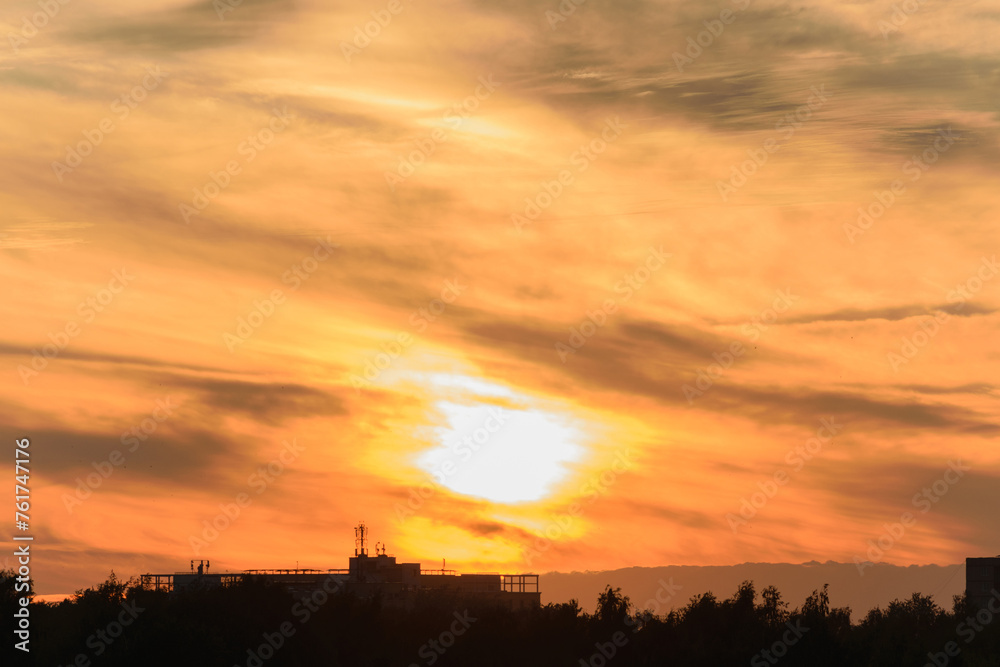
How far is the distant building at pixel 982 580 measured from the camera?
16362cm

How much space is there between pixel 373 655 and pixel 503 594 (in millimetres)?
66944

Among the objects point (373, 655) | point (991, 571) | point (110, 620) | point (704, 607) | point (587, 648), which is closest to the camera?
point (110, 620)

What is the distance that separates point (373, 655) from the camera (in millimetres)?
110562

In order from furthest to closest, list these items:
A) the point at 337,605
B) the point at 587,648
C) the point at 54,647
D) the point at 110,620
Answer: the point at 337,605 < the point at 587,648 < the point at 110,620 < the point at 54,647

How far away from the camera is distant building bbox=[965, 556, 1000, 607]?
16362 centimetres

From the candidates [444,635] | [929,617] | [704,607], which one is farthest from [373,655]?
[929,617]

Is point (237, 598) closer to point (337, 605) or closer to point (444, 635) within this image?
point (337, 605)

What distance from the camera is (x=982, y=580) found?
547 ft

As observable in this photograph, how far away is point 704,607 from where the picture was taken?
95688 mm

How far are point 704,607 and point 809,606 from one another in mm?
11688

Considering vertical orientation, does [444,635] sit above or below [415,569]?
below

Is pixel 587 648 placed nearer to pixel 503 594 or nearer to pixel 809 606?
pixel 809 606

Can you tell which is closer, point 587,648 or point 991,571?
point 587,648

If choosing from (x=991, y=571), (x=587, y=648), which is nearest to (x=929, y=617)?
(x=991, y=571)
